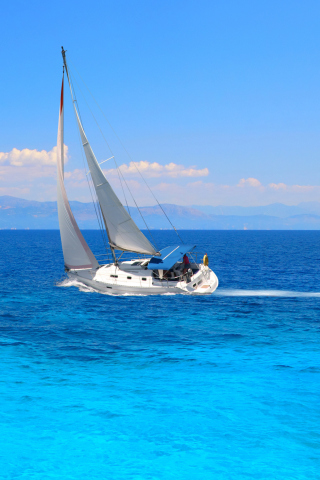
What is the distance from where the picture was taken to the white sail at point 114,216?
35.2 meters

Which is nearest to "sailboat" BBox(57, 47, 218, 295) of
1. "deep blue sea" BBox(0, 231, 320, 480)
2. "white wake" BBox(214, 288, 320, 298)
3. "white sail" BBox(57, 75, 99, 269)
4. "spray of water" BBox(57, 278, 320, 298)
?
"white sail" BBox(57, 75, 99, 269)

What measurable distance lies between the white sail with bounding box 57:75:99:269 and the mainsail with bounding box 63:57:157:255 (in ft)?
7.86

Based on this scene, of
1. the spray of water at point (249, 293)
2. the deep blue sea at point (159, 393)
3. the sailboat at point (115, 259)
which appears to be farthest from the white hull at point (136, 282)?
the deep blue sea at point (159, 393)

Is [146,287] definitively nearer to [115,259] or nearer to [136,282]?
[136,282]

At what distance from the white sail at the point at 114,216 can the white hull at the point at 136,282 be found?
94.8 inches

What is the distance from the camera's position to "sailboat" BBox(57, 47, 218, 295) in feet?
108

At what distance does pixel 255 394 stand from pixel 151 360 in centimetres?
557

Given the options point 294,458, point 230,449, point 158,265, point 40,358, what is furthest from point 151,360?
point 158,265

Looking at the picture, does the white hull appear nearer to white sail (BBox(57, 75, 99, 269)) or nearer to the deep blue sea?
white sail (BBox(57, 75, 99, 269))

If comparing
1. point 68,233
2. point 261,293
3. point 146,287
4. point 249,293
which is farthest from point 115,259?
point 261,293

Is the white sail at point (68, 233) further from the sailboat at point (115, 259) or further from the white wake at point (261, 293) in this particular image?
the white wake at point (261, 293)

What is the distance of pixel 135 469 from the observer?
11000 millimetres

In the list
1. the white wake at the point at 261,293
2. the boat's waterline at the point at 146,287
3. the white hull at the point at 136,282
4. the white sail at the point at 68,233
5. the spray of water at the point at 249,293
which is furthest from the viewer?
the white wake at the point at 261,293

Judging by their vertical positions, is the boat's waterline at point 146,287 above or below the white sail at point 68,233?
below
